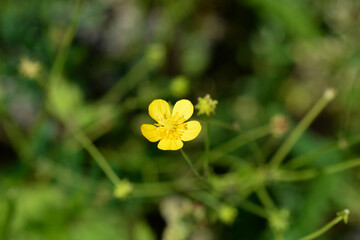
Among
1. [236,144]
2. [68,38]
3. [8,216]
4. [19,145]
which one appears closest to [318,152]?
[236,144]

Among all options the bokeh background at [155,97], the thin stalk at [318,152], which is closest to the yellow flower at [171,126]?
the bokeh background at [155,97]

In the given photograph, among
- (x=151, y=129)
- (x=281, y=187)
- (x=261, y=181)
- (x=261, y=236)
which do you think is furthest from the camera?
(x=281, y=187)

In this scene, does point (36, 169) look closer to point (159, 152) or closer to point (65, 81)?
point (65, 81)

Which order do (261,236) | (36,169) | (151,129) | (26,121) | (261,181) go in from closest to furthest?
1. (151,129)
2. (261,181)
3. (36,169)
4. (261,236)
5. (26,121)

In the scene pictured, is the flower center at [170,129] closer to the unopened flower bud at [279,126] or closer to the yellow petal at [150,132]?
the yellow petal at [150,132]

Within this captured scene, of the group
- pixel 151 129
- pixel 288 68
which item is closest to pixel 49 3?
pixel 151 129

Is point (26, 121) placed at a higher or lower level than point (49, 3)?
lower
